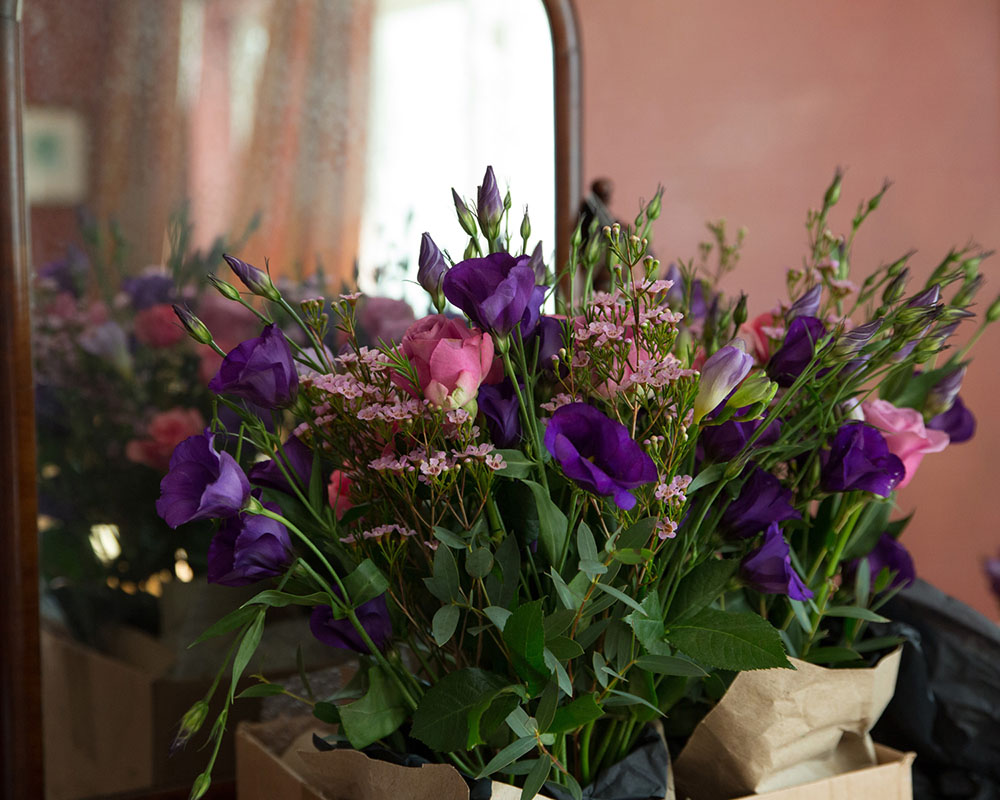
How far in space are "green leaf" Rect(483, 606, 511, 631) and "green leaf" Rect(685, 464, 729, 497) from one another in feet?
0.35

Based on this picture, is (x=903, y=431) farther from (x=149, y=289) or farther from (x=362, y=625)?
(x=149, y=289)

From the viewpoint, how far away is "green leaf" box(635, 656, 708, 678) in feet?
1.44

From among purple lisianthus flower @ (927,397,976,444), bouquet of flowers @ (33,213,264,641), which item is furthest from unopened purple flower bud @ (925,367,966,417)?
bouquet of flowers @ (33,213,264,641)

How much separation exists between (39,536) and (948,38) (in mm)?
1486

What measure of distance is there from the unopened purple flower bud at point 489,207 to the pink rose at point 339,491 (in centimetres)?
15

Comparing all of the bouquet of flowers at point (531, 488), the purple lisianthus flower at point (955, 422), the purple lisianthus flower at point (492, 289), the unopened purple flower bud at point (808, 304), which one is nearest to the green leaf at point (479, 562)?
the bouquet of flowers at point (531, 488)

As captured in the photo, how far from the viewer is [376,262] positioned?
2.64 feet

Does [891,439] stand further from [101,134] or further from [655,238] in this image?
[655,238]

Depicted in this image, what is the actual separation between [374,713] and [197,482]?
0.15 metres

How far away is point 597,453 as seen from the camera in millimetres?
401

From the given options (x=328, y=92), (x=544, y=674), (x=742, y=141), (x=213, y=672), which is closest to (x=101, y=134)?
(x=328, y=92)

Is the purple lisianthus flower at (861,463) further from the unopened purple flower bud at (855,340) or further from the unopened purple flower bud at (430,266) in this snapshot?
the unopened purple flower bud at (430,266)

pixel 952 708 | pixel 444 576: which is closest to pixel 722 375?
pixel 444 576

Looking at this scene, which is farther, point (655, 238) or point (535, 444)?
point (655, 238)
